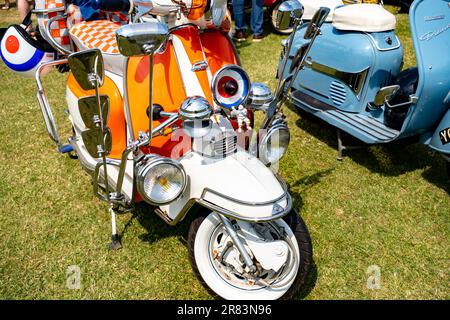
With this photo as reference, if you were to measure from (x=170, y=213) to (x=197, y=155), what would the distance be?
37cm

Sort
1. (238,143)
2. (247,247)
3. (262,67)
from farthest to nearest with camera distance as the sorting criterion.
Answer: (262,67), (238,143), (247,247)

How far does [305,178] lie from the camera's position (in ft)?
10.2

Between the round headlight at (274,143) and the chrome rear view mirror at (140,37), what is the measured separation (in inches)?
30.0

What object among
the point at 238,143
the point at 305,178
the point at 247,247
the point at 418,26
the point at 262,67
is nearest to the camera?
the point at 247,247

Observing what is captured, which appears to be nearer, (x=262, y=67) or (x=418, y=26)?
(x=418, y=26)

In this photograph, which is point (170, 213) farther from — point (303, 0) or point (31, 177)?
point (303, 0)

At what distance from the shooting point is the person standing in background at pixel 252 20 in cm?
581

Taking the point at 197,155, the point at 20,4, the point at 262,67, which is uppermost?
the point at 197,155

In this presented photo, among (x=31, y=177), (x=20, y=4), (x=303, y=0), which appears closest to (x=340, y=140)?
(x=303, y=0)

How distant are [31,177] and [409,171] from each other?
9.77 feet

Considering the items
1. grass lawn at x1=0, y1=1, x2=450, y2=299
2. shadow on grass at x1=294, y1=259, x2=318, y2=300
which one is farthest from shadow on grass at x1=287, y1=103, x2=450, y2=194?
shadow on grass at x1=294, y1=259, x2=318, y2=300

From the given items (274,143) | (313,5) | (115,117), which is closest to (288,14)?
(274,143)

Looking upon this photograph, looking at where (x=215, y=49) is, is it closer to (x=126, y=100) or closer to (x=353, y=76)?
(x=126, y=100)

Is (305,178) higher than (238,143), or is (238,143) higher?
(238,143)
